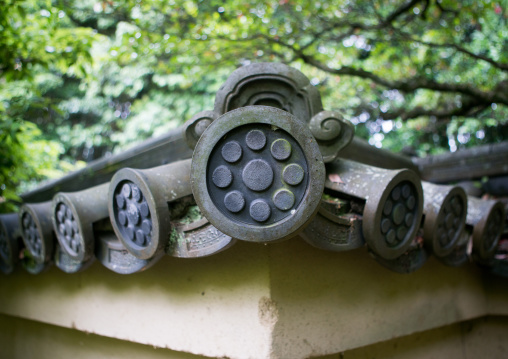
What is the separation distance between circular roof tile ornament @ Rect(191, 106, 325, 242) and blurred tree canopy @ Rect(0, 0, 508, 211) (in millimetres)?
1936

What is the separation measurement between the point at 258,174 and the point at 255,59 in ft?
14.6

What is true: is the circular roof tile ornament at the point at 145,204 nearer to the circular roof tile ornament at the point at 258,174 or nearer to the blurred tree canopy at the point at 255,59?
the circular roof tile ornament at the point at 258,174

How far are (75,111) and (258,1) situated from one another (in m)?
7.77

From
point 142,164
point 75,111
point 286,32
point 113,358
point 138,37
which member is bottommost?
point 113,358

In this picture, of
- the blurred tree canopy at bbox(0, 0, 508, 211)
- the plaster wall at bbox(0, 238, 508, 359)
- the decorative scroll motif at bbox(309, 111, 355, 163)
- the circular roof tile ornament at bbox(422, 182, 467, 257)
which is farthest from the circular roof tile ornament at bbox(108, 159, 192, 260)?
the blurred tree canopy at bbox(0, 0, 508, 211)

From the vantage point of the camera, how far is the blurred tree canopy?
142 inches

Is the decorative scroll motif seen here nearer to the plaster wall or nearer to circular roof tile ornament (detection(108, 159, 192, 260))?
the plaster wall

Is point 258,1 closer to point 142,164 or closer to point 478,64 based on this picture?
point 142,164

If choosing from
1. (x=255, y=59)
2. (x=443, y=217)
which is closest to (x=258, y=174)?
(x=443, y=217)

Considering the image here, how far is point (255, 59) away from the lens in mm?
5508

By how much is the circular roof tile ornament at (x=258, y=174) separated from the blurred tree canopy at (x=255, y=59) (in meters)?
1.94

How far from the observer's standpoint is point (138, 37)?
4746 mm

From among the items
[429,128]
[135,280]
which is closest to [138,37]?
[135,280]

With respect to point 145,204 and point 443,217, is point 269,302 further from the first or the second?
point 443,217
